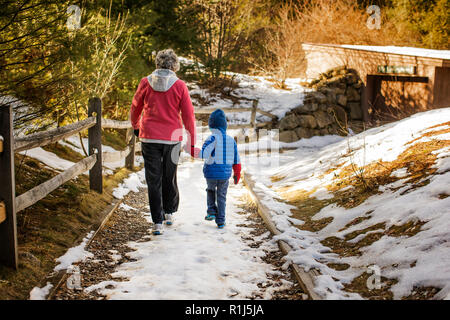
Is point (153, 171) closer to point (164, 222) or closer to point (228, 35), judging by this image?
point (164, 222)

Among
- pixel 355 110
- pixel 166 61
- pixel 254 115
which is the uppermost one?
pixel 166 61

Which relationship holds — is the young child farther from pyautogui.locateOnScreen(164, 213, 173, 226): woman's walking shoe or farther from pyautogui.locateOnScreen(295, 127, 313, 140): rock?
pyautogui.locateOnScreen(295, 127, 313, 140): rock

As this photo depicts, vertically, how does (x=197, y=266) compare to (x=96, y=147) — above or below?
below

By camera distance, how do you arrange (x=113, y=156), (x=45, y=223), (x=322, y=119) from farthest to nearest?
(x=322, y=119), (x=113, y=156), (x=45, y=223)

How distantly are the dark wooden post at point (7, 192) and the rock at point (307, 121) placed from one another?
1244 centimetres

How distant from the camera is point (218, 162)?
5648 millimetres

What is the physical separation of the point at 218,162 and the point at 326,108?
36.5ft

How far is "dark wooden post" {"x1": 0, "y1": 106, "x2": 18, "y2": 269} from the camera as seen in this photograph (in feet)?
11.0

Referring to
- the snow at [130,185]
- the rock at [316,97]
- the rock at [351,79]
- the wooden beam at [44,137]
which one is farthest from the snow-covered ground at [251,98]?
the wooden beam at [44,137]

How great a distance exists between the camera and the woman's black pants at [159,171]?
16.9 ft

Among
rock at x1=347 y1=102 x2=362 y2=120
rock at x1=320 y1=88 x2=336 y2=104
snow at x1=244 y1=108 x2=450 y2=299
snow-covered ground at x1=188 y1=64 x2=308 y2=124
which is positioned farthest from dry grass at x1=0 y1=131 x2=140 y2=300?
rock at x1=347 y1=102 x2=362 y2=120

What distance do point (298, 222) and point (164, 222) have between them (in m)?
1.80

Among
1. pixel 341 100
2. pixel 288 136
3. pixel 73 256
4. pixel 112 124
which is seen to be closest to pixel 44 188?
pixel 73 256

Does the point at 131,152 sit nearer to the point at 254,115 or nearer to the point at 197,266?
the point at 197,266
